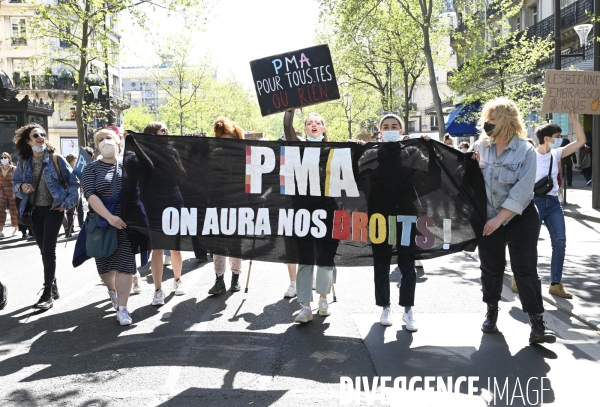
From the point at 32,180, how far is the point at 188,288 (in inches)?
85.8

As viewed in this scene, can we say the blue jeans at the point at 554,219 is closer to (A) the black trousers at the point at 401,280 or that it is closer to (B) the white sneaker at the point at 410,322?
(A) the black trousers at the point at 401,280

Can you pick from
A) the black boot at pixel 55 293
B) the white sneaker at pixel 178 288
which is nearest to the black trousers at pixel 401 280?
the white sneaker at pixel 178 288

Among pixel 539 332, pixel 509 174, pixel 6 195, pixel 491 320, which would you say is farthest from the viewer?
pixel 6 195

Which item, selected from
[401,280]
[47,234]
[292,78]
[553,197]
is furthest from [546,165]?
[47,234]

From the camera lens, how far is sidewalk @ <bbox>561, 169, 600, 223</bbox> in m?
15.7

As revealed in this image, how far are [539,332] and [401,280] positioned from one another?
1250 mm

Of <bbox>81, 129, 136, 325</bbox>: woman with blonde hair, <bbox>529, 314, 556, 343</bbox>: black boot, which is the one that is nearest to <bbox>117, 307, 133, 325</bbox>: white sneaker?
<bbox>81, 129, 136, 325</bbox>: woman with blonde hair

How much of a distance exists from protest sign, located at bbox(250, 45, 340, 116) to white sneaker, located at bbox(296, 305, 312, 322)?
241cm

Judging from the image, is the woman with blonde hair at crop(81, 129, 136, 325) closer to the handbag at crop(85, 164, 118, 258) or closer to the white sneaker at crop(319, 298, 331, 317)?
the handbag at crop(85, 164, 118, 258)

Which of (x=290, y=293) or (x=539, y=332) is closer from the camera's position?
(x=539, y=332)

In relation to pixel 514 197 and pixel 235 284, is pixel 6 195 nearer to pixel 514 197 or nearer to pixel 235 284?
pixel 235 284

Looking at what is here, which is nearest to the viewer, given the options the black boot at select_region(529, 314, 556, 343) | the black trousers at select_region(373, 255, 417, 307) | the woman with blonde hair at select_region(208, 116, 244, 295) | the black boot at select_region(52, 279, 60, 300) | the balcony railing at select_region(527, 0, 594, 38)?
the black boot at select_region(529, 314, 556, 343)

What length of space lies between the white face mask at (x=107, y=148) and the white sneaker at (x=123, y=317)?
4.79 feet

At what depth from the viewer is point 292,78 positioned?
7.75 meters
